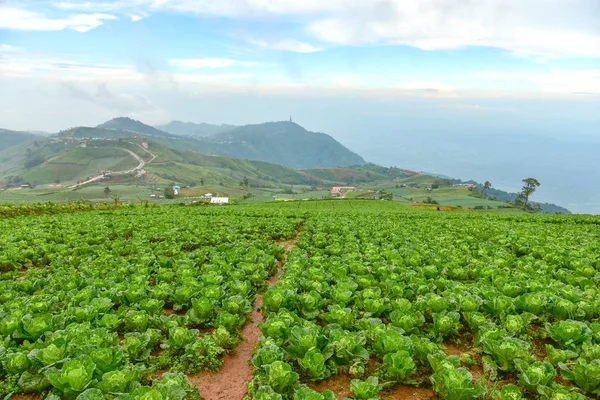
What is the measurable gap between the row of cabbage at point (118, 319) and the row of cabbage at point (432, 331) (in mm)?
1197

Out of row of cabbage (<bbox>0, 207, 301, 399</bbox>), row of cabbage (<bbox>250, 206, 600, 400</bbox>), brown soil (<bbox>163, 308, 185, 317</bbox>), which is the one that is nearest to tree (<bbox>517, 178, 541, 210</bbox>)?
row of cabbage (<bbox>250, 206, 600, 400</bbox>)

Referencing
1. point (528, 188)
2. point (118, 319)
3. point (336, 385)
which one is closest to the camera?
point (336, 385)

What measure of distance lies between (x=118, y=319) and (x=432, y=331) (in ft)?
21.7

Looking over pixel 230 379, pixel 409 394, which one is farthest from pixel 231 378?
pixel 409 394

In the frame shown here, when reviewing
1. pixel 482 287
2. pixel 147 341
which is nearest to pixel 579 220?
pixel 482 287

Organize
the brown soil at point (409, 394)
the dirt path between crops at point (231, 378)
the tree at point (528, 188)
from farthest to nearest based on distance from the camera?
the tree at point (528, 188) → the dirt path between crops at point (231, 378) → the brown soil at point (409, 394)

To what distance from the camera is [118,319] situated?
7.15 meters

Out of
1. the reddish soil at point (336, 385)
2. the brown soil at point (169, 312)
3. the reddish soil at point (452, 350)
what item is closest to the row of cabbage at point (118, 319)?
the brown soil at point (169, 312)

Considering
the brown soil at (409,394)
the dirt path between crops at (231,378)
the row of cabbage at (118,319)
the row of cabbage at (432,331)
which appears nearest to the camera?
the row of cabbage at (432,331)

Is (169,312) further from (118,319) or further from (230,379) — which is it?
(230,379)

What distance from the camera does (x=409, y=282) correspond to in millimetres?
9031

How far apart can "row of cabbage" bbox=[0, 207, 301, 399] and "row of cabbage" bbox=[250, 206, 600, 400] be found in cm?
120

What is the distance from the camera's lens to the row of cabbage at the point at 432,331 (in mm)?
5020

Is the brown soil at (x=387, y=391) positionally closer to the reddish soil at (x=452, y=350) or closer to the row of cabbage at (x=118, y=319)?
the reddish soil at (x=452, y=350)
